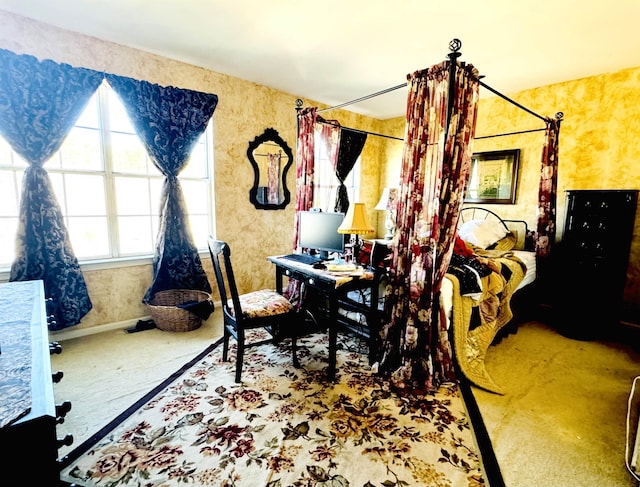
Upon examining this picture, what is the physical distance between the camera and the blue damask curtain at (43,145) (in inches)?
101

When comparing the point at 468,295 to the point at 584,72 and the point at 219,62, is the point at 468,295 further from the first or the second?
the point at 219,62

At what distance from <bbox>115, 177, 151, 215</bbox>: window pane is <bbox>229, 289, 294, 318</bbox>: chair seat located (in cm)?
166

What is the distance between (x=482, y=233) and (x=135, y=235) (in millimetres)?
3857

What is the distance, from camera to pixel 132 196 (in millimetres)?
3336

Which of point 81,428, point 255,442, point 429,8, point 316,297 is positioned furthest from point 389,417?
point 429,8

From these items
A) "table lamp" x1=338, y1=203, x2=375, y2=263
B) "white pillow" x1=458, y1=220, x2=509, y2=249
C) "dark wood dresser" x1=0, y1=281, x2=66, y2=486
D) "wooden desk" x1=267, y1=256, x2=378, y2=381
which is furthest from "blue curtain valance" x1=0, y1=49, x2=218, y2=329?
"white pillow" x1=458, y1=220, x2=509, y2=249

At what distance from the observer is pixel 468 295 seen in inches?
97.8

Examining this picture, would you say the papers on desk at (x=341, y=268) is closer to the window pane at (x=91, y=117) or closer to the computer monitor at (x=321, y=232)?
the computer monitor at (x=321, y=232)

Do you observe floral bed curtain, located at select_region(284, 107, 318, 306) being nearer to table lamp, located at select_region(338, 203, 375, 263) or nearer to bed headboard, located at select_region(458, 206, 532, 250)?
table lamp, located at select_region(338, 203, 375, 263)

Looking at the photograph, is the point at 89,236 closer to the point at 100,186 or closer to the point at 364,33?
the point at 100,186

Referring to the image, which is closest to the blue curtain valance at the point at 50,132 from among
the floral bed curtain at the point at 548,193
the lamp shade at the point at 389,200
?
the lamp shade at the point at 389,200

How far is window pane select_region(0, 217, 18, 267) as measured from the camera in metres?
2.74

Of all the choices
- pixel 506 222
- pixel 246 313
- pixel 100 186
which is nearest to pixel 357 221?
pixel 246 313

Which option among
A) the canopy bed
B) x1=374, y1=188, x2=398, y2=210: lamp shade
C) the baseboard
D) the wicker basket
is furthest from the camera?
x1=374, y1=188, x2=398, y2=210: lamp shade
